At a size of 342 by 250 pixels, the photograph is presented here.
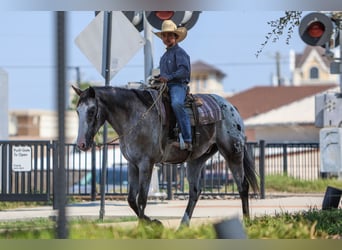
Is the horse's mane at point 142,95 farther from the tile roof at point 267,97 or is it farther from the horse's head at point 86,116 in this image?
the tile roof at point 267,97

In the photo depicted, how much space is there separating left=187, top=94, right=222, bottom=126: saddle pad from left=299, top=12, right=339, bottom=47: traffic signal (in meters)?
2.05

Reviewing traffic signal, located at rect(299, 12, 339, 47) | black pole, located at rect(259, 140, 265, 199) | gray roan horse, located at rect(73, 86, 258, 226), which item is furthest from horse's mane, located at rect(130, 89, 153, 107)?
black pole, located at rect(259, 140, 265, 199)

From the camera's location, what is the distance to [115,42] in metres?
12.3

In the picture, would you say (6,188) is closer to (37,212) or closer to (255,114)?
(37,212)

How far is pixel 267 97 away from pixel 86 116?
58473 mm

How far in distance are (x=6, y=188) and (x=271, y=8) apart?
629 cm

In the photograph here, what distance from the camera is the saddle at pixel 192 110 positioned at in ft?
35.6

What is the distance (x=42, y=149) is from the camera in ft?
48.2

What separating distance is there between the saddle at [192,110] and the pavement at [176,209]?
110 centimetres

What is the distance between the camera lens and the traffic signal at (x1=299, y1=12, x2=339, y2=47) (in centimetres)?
1296

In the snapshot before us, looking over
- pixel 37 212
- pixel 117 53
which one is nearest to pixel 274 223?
pixel 117 53

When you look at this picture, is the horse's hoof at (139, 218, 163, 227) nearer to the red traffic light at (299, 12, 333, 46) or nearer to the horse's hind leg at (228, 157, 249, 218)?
the horse's hind leg at (228, 157, 249, 218)

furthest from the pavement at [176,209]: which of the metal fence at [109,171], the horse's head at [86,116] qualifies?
the horse's head at [86,116]

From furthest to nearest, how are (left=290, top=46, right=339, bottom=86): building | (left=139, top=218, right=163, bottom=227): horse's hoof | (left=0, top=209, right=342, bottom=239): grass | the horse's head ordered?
(left=290, top=46, right=339, bottom=86): building < the horse's head < (left=139, top=218, right=163, bottom=227): horse's hoof < (left=0, top=209, right=342, bottom=239): grass
